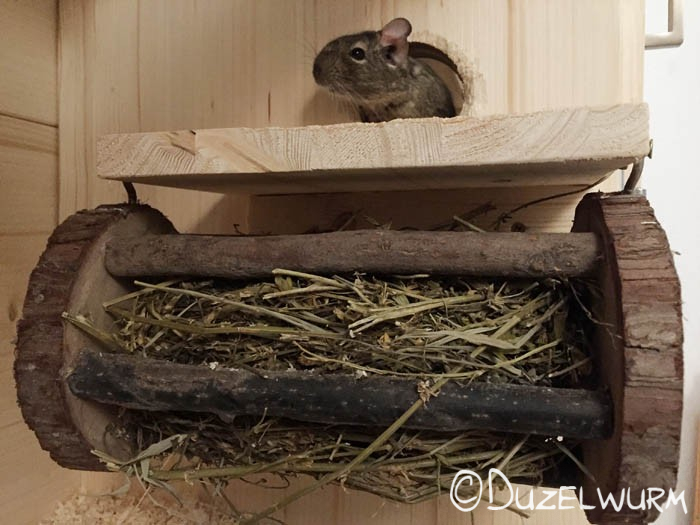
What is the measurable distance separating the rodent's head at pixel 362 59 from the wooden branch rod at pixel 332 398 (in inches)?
22.3

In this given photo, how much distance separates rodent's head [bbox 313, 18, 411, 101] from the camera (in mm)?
1046

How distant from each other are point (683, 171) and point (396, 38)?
0.72 metres

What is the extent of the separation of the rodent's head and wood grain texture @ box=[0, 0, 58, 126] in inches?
23.3

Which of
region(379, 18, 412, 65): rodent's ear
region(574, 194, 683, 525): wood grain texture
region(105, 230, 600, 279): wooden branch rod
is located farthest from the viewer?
region(379, 18, 412, 65): rodent's ear

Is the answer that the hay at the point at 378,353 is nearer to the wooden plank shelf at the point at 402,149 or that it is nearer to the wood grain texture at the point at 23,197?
the wooden plank shelf at the point at 402,149

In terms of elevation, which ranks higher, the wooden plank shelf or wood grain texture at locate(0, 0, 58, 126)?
wood grain texture at locate(0, 0, 58, 126)

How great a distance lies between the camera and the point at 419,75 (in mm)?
1136

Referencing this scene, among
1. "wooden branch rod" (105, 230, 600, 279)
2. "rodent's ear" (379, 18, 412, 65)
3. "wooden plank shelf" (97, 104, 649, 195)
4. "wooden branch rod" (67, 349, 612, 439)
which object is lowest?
"wooden branch rod" (67, 349, 612, 439)

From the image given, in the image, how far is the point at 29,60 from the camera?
120cm

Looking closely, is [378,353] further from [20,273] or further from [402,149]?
[20,273]

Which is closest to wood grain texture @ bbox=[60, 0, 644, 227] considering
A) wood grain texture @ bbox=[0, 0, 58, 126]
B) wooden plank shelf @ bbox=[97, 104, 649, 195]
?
wood grain texture @ bbox=[0, 0, 58, 126]

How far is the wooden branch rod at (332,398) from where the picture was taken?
0.67 m

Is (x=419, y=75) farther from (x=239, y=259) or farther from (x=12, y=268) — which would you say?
(x=12, y=268)

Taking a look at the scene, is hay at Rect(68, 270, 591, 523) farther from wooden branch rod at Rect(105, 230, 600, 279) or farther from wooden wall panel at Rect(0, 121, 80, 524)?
wooden wall panel at Rect(0, 121, 80, 524)
